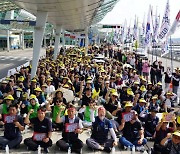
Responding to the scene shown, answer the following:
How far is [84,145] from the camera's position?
8.84 metres

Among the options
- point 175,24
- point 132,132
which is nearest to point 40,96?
point 132,132

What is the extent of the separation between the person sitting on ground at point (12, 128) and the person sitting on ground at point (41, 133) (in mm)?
284

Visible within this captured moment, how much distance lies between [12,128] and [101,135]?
2228 millimetres

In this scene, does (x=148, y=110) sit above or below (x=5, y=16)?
below

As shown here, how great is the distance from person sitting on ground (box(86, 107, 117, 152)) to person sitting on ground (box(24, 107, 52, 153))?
3.49 feet

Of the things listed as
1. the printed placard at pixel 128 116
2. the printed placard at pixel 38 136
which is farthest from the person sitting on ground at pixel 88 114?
the printed placard at pixel 38 136

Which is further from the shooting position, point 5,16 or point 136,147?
point 5,16

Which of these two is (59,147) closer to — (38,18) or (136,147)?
(136,147)

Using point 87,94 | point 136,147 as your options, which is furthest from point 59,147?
point 87,94

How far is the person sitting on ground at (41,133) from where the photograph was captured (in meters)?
7.94

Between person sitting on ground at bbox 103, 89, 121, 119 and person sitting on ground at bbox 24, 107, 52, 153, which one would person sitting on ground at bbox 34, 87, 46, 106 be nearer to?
person sitting on ground at bbox 103, 89, 121, 119

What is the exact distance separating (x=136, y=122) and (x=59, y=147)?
202 cm

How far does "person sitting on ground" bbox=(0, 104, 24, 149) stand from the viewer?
8.07 meters

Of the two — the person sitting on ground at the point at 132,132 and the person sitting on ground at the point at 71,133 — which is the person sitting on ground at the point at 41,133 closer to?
the person sitting on ground at the point at 71,133
